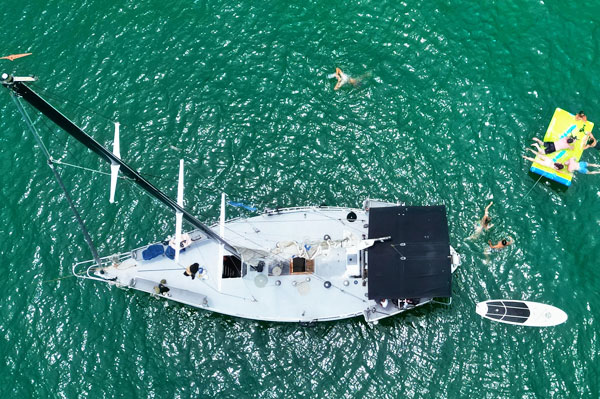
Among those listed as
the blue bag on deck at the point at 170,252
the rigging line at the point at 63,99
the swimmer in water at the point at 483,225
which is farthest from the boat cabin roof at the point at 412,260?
the rigging line at the point at 63,99

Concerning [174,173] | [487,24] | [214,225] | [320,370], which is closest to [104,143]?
[174,173]

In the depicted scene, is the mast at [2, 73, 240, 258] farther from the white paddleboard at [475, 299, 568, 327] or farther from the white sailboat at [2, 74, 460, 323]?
the white paddleboard at [475, 299, 568, 327]

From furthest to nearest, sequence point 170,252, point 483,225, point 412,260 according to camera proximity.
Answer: point 483,225
point 170,252
point 412,260

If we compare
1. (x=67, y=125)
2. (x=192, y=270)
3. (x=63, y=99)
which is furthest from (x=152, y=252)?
(x=63, y=99)

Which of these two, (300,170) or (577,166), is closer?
(577,166)

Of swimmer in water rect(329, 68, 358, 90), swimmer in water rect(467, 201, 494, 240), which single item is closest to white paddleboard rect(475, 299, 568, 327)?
swimmer in water rect(467, 201, 494, 240)

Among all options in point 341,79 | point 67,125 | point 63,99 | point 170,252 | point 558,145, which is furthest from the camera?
point 63,99

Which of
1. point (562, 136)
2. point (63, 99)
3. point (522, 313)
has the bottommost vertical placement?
point (522, 313)

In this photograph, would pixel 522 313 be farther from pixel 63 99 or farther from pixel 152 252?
pixel 63 99
